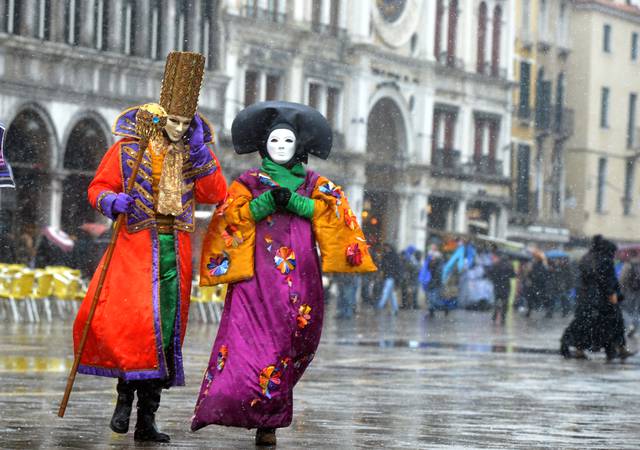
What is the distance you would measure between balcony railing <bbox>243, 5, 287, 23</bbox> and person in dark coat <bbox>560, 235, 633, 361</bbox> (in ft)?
96.7

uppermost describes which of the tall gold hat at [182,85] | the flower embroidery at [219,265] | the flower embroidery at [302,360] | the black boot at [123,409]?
the tall gold hat at [182,85]

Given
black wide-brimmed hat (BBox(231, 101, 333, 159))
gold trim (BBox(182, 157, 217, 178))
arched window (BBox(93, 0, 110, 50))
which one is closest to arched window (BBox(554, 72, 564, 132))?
arched window (BBox(93, 0, 110, 50))

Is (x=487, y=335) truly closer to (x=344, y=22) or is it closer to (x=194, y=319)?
(x=194, y=319)

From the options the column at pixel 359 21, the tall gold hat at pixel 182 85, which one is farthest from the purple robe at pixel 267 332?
the column at pixel 359 21

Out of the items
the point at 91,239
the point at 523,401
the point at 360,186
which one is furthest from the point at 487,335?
the point at 360,186

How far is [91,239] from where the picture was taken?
34031mm

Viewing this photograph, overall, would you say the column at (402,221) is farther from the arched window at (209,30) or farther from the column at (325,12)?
the arched window at (209,30)

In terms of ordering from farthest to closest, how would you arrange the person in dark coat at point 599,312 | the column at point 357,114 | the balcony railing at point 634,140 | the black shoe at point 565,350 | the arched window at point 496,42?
the balcony railing at point 634,140 → the arched window at point 496,42 → the column at point 357,114 → the black shoe at point 565,350 → the person in dark coat at point 599,312

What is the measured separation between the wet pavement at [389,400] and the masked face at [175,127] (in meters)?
1.53

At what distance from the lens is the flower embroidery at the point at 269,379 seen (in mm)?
9281

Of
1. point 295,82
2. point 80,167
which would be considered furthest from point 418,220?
point 80,167

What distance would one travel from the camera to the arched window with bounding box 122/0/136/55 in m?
43.6

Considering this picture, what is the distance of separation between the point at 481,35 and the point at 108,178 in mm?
55391

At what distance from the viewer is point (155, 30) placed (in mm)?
44969
